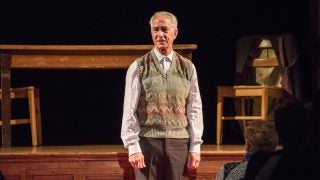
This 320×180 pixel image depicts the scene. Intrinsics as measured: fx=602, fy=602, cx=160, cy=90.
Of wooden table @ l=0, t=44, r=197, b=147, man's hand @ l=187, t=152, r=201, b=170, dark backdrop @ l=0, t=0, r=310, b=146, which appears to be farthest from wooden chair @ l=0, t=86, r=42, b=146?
man's hand @ l=187, t=152, r=201, b=170

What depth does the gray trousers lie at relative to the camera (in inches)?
120

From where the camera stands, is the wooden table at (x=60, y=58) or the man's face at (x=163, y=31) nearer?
the man's face at (x=163, y=31)

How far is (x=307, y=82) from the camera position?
20.2 feet

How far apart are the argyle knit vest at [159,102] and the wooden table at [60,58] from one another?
1.43 metres

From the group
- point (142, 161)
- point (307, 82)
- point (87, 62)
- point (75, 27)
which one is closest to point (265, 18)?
point (307, 82)

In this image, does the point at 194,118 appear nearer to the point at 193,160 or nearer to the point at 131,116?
the point at 193,160

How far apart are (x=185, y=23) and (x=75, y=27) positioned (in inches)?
46.4

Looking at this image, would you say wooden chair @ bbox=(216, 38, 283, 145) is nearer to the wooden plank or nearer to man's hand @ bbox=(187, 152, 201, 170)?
the wooden plank

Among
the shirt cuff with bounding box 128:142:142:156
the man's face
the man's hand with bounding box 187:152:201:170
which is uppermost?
the man's face

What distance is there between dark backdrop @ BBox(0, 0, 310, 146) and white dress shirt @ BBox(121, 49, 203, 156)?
297 centimetres

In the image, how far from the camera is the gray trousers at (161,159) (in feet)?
10.00

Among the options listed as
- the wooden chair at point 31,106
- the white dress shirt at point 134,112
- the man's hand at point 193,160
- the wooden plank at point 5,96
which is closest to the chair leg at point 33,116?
the wooden chair at point 31,106

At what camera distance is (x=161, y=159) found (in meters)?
3.06

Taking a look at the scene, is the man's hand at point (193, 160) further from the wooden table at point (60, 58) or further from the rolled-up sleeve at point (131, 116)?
the wooden table at point (60, 58)
